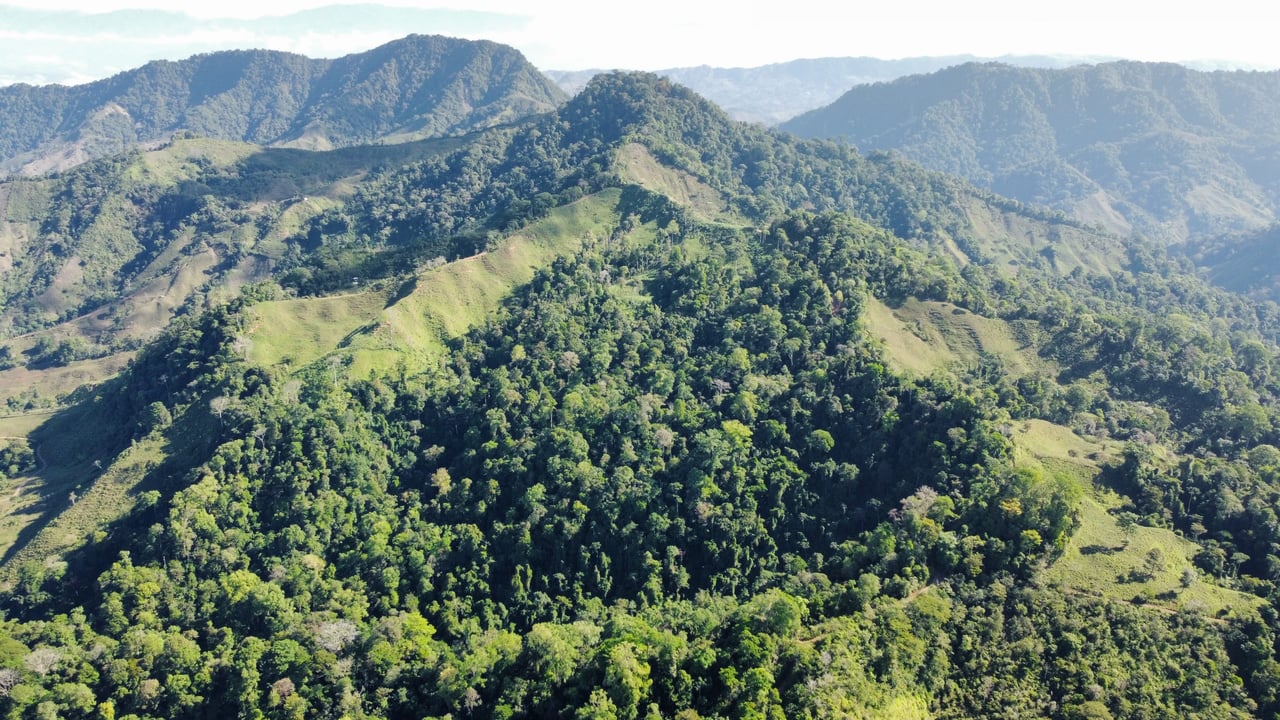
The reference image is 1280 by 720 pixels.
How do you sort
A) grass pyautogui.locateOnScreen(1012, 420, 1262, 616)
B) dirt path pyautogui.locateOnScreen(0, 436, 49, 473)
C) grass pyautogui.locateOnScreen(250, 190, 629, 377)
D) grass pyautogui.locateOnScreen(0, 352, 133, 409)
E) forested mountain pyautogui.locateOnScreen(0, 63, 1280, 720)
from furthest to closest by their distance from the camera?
grass pyautogui.locateOnScreen(0, 352, 133, 409), grass pyautogui.locateOnScreen(250, 190, 629, 377), dirt path pyautogui.locateOnScreen(0, 436, 49, 473), grass pyautogui.locateOnScreen(1012, 420, 1262, 616), forested mountain pyautogui.locateOnScreen(0, 63, 1280, 720)

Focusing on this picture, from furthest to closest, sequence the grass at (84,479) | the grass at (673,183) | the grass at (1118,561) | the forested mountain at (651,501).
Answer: the grass at (673,183) → the grass at (84,479) → the grass at (1118,561) → the forested mountain at (651,501)

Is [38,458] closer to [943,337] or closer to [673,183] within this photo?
[673,183]

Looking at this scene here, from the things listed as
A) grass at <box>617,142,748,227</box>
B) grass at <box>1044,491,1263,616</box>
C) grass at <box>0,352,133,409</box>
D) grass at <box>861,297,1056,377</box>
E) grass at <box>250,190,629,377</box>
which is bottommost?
grass at <box>0,352,133,409</box>

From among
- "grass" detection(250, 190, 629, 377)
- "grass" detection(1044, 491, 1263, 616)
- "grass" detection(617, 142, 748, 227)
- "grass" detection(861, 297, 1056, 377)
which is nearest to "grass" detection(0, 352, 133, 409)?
"grass" detection(250, 190, 629, 377)

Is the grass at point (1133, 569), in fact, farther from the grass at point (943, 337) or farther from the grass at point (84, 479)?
the grass at point (84, 479)

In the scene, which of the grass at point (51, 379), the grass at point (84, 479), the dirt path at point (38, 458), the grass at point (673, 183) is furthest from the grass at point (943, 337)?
the grass at point (51, 379)

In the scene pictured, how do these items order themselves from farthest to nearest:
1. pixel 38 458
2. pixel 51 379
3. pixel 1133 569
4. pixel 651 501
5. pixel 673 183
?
pixel 673 183
pixel 51 379
pixel 38 458
pixel 651 501
pixel 1133 569

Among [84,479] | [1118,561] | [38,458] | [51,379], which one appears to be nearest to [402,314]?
[84,479]

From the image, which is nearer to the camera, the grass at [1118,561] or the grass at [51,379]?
the grass at [1118,561]

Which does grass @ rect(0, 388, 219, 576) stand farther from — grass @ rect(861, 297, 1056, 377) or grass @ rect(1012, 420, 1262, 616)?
grass @ rect(1012, 420, 1262, 616)
